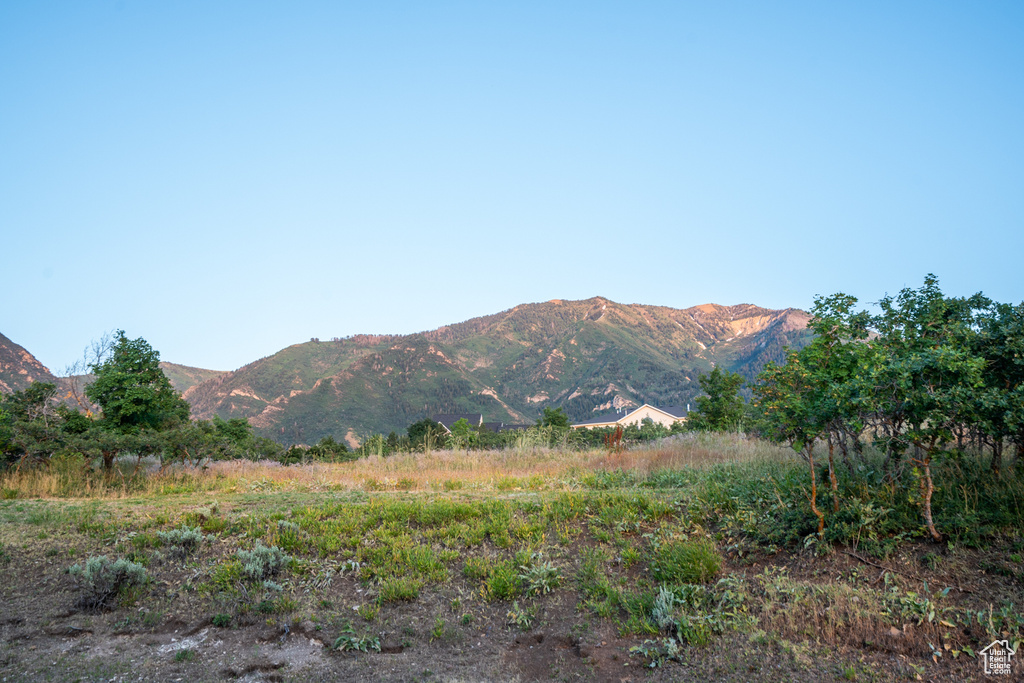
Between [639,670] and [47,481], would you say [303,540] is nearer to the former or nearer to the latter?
[639,670]

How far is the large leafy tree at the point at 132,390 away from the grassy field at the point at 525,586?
6.44 metres

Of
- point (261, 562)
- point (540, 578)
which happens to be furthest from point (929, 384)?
point (261, 562)

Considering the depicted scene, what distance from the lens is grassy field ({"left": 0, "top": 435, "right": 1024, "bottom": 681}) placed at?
5.13 metres

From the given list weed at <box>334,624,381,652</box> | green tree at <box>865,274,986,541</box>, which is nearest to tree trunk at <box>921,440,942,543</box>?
green tree at <box>865,274,986,541</box>

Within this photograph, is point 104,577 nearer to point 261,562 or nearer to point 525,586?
point 261,562

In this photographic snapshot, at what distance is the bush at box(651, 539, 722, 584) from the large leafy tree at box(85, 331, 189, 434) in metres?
14.3

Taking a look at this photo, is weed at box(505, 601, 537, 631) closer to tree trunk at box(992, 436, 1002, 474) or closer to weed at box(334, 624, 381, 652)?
weed at box(334, 624, 381, 652)

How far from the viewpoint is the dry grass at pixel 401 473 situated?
39.1 ft

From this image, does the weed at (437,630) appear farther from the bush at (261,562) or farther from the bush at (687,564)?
the bush at (687,564)

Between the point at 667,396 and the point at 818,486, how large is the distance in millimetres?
196704

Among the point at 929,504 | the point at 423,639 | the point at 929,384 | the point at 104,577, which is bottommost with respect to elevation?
the point at 423,639

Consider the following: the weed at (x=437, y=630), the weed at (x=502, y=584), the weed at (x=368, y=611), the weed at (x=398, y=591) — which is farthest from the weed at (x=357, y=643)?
the weed at (x=502, y=584)

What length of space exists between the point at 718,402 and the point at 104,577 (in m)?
30.2

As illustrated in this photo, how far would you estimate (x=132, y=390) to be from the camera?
50.2 feet
